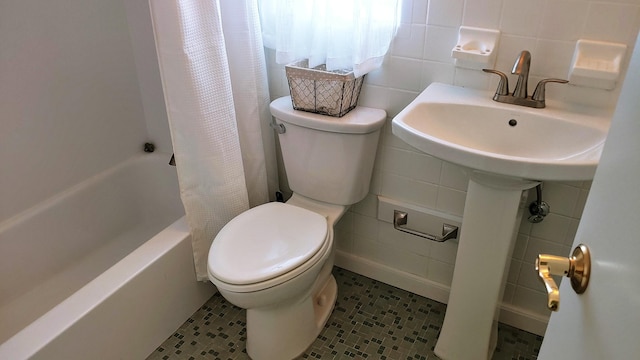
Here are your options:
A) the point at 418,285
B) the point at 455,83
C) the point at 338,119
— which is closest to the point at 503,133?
the point at 455,83

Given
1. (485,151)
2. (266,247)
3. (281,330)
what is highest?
(485,151)

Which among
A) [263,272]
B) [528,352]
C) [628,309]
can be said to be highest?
[628,309]

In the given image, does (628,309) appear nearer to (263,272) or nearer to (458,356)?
(263,272)

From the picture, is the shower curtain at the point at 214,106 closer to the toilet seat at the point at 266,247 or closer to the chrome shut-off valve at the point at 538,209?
the toilet seat at the point at 266,247

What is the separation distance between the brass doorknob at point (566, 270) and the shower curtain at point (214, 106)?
1.14m

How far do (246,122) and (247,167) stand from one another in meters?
0.18

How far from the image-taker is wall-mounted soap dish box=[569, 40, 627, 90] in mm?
1216

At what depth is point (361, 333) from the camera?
1.71 meters

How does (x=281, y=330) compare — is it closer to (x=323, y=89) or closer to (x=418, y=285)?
(x=418, y=285)

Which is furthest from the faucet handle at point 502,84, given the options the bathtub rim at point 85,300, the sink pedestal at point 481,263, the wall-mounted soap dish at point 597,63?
the bathtub rim at point 85,300

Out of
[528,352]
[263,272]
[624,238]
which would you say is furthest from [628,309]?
[528,352]

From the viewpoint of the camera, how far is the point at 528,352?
64.2 inches

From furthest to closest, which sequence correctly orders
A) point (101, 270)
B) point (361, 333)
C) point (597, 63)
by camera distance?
point (101, 270) → point (361, 333) → point (597, 63)

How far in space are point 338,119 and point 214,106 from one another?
0.41 m
